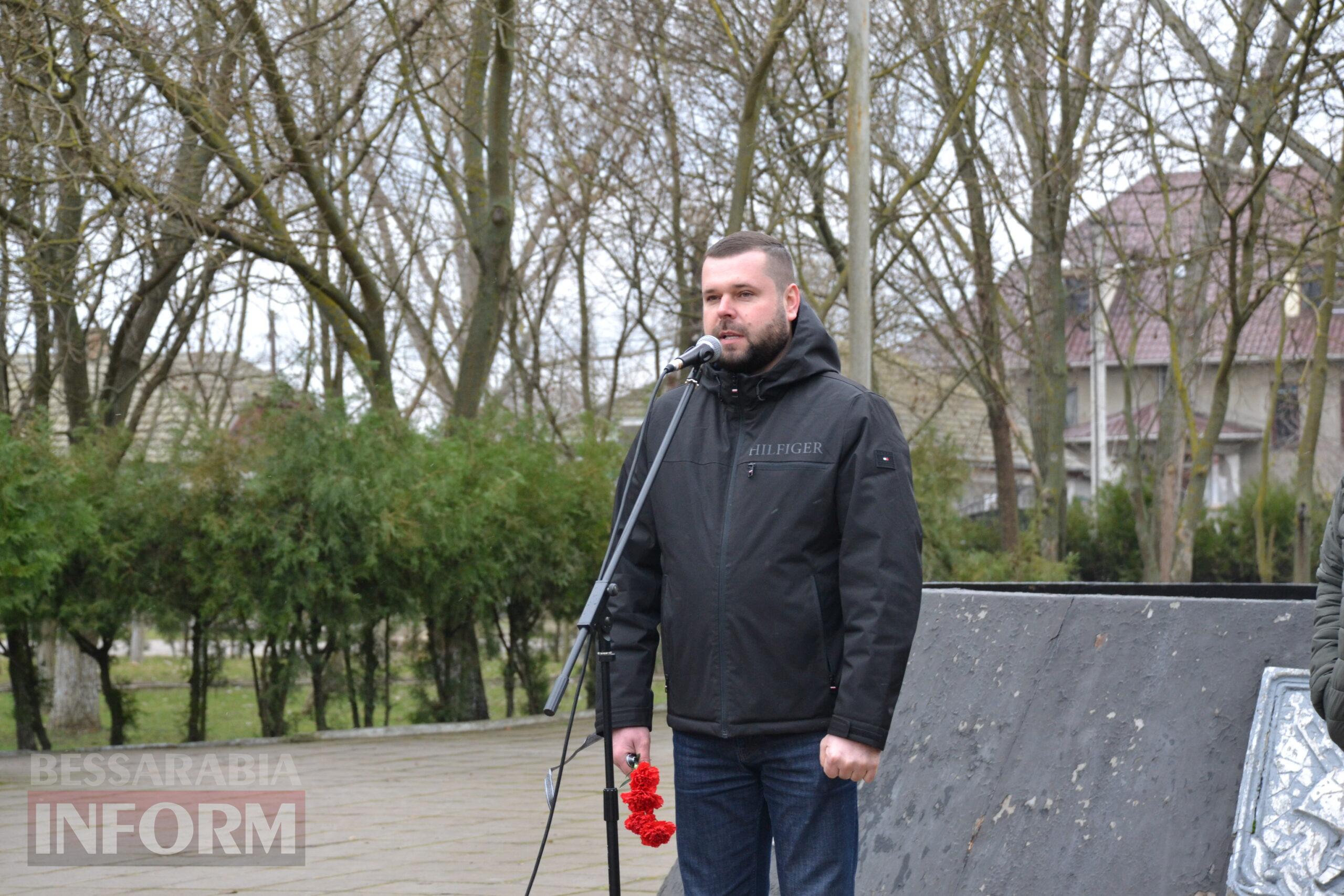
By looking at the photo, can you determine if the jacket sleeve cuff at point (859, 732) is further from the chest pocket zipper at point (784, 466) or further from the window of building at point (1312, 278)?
the window of building at point (1312, 278)

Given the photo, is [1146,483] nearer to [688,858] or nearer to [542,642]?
[542,642]

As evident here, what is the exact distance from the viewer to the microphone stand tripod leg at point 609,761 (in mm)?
2975

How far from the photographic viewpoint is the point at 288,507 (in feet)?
36.6

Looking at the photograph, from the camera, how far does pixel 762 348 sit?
318 cm

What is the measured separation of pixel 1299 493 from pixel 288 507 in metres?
10.8

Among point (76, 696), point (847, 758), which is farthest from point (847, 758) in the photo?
point (76, 696)

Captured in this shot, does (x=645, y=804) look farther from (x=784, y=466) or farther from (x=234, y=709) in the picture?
(x=234, y=709)

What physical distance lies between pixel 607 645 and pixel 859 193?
955 cm

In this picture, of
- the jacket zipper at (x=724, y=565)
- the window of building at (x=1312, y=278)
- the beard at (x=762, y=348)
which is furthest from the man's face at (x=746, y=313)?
the window of building at (x=1312, y=278)

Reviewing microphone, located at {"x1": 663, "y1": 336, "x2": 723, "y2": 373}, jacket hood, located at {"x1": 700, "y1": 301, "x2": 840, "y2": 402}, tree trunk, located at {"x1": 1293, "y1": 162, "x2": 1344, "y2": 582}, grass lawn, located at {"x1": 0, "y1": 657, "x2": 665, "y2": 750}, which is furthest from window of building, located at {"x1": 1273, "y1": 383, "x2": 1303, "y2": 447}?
microphone, located at {"x1": 663, "y1": 336, "x2": 723, "y2": 373}

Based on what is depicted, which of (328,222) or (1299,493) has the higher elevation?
(328,222)

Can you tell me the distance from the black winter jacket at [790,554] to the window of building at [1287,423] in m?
24.3

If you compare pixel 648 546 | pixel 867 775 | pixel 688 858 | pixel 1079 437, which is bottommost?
pixel 688 858

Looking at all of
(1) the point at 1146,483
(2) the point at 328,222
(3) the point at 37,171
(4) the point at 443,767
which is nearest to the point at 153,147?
(3) the point at 37,171
